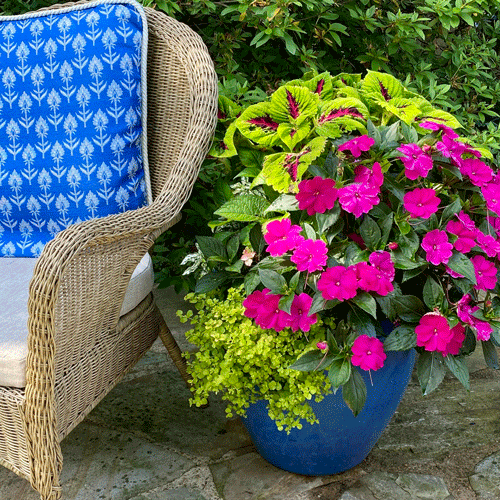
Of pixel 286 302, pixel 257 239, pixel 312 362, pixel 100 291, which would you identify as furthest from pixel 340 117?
pixel 100 291

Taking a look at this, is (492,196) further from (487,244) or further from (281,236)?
(281,236)

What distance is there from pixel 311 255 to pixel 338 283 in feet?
0.25

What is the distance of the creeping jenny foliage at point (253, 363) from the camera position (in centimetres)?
127

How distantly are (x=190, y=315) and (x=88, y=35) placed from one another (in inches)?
30.1

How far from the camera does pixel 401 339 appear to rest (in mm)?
1228

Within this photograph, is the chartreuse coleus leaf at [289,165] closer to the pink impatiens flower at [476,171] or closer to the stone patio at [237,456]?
the pink impatiens flower at [476,171]

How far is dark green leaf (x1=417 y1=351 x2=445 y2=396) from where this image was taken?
1226 mm

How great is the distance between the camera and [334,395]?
133 centimetres

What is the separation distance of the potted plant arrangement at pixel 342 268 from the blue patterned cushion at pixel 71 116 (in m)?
0.30

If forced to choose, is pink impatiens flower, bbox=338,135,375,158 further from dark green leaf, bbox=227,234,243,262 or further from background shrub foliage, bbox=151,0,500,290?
background shrub foliage, bbox=151,0,500,290

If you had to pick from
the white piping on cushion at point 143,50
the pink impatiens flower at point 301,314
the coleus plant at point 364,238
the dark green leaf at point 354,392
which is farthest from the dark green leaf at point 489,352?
the white piping on cushion at point 143,50

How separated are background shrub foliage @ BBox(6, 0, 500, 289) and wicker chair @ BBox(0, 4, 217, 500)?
20 centimetres

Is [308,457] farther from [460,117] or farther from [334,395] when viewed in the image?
[460,117]

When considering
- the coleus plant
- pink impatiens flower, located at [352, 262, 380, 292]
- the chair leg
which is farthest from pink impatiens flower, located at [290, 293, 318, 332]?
the chair leg
